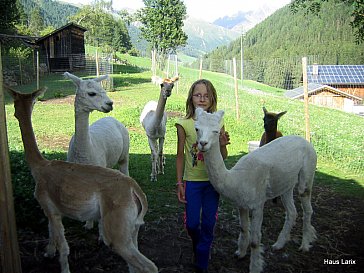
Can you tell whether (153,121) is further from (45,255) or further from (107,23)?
(107,23)

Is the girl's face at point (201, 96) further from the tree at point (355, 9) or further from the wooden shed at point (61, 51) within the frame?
the wooden shed at point (61, 51)

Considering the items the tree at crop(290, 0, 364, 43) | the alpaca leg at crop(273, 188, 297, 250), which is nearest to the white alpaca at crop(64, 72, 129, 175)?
the alpaca leg at crop(273, 188, 297, 250)

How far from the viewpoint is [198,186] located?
3.34 meters

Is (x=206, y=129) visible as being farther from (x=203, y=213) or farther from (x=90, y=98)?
(x=90, y=98)

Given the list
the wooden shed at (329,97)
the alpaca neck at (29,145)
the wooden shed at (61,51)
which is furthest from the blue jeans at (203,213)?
the wooden shed at (329,97)

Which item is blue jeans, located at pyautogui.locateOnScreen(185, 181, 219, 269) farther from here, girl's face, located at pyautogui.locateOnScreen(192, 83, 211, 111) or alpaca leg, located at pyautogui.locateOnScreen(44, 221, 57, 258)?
alpaca leg, located at pyautogui.locateOnScreen(44, 221, 57, 258)

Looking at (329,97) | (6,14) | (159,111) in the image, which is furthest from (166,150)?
(329,97)

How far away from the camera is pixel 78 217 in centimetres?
287

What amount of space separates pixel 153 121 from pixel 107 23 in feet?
219

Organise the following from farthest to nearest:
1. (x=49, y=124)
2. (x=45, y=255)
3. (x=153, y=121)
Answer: (x=49, y=124), (x=153, y=121), (x=45, y=255)

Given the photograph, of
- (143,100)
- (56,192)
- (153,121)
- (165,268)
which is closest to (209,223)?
(165,268)

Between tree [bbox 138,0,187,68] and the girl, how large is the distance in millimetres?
44304

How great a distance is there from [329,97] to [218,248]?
35729mm

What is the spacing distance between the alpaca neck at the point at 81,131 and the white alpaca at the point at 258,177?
57.0 inches
